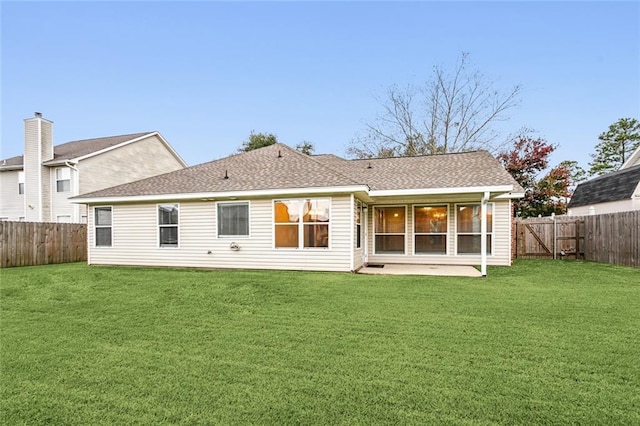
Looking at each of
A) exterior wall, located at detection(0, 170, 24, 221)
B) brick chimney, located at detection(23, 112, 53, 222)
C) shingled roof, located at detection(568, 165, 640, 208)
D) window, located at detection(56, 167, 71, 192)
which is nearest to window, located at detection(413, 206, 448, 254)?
shingled roof, located at detection(568, 165, 640, 208)

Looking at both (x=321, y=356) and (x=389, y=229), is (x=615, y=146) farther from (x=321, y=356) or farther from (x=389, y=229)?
(x=321, y=356)

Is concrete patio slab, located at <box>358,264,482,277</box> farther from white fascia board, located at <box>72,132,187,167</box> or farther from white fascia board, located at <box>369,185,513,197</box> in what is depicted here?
white fascia board, located at <box>72,132,187,167</box>

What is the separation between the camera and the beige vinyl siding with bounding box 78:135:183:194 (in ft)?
57.0

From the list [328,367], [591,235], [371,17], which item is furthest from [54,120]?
[591,235]

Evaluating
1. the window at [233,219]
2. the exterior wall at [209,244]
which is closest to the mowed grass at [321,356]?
the exterior wall at [209,244]

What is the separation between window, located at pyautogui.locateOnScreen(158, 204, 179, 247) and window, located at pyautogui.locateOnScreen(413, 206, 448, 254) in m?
8.04

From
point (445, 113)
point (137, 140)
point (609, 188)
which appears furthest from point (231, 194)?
point (609, 188)

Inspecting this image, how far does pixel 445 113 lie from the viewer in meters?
22.6

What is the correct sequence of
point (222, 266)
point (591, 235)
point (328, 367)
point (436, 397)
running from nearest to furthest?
1. point (436, 397)
2. point (328, 367)
3. point (222, 266)
4. point (591, 235)

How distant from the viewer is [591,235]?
12383 mm

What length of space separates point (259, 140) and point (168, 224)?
17947mm

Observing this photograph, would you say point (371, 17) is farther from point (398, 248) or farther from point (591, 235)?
point (591, 235)

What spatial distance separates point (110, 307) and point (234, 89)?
1657 cm

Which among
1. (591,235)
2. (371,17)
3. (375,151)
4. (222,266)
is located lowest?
(222,266)
